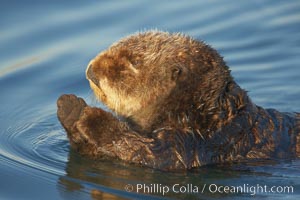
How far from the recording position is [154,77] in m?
6.59

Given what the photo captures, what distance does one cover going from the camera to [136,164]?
651cm

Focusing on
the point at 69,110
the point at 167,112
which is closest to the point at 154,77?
the point at 167,112

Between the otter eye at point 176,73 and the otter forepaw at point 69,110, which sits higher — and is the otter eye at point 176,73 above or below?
above

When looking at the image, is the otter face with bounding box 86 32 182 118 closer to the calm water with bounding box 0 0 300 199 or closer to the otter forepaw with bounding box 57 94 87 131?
the otter forepaw with bounding box 57 94 87 131

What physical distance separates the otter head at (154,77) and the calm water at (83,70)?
1.64ft

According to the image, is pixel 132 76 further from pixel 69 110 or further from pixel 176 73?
pixel 69 110

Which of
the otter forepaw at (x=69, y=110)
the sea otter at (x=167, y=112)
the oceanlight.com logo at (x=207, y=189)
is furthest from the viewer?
the otter forepaw at (x=69, y=110)

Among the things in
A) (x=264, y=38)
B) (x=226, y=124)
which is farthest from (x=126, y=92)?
(x=264, y=38)

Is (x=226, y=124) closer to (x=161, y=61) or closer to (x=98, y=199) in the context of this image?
(x=161, y=61)

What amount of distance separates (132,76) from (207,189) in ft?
3.66

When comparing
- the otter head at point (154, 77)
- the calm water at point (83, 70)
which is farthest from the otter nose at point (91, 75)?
the calm water at point (83, 70)

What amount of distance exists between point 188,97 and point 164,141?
1.35ft

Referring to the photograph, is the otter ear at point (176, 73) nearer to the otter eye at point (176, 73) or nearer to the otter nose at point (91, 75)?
the otter eye at point (176, 73)

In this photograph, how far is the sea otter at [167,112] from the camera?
6.44m
